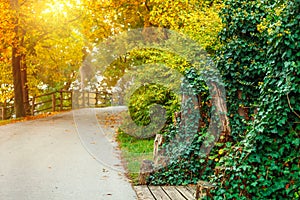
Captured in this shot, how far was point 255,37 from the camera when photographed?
686 cm

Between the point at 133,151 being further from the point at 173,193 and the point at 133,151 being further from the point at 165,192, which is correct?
the point at 173,193

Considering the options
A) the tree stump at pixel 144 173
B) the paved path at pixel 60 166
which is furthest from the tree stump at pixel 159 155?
the paved path at pixel 60 166

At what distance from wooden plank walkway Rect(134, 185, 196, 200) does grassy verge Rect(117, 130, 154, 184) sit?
2.10ft

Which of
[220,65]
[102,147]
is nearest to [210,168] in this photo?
[220,65]

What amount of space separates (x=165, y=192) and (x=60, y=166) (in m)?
3.32

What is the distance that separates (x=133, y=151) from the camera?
11055 mm

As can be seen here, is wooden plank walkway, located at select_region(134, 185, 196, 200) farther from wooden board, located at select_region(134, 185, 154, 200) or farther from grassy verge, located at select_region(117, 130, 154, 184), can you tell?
grassy verge, located at select_region(117, 130, 154, 184)

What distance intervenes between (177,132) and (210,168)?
3.26 feet

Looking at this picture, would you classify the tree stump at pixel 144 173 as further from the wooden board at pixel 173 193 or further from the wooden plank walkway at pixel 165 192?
the wooden board at pixel 173 193

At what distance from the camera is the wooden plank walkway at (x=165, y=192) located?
6383 mm

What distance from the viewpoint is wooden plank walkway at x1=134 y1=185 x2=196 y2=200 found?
6.38 meters

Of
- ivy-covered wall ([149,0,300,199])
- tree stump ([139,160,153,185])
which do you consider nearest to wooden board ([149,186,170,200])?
tree stump ([139,160,153,185])

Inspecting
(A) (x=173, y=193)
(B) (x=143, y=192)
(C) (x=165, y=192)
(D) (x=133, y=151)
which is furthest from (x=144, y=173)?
(D) (x=133, y=151)

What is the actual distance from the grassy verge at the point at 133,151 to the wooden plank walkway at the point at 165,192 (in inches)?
25.3
